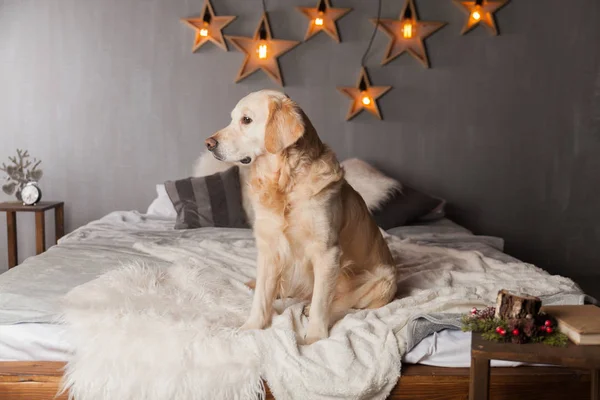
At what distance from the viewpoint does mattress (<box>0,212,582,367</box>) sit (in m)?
2.00

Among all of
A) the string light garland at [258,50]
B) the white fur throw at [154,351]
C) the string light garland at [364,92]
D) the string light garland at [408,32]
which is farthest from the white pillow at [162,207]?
the white fur throw at [154,351]

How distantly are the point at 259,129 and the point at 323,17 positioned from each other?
2.63 metres

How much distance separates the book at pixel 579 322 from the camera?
1.61 metres

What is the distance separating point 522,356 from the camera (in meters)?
1.54

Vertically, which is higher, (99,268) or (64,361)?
(99,268)

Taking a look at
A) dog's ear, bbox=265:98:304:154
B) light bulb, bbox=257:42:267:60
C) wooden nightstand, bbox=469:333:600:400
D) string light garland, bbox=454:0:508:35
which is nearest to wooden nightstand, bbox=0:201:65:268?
light bulb, bbox=257:42:267:60

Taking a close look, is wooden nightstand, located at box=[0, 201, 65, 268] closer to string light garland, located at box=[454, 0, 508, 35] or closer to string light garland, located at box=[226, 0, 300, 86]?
string light garland, located at box=[226, 0, 300, 86]

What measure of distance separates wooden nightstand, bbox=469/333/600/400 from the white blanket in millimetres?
354

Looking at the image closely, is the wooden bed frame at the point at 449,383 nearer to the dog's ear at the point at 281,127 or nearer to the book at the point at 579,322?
the book at the point at 579,322

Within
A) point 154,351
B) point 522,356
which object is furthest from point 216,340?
point 522,356

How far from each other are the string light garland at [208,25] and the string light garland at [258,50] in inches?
2.9

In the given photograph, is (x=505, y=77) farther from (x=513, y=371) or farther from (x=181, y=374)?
(x=181, y=374)

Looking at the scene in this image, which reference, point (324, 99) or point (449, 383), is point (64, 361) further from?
point (324, 99)

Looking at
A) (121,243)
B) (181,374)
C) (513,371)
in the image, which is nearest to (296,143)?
(181,374)
